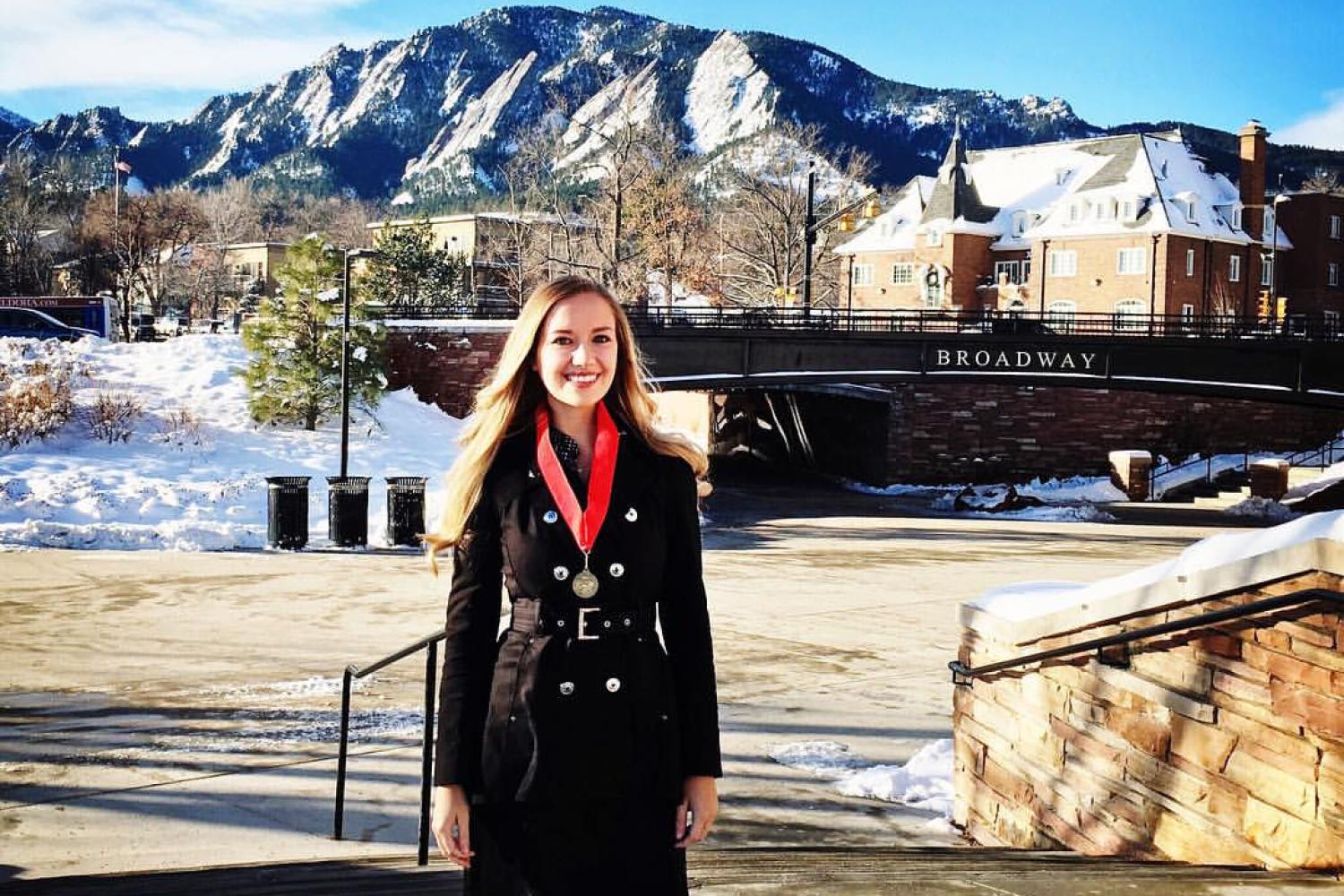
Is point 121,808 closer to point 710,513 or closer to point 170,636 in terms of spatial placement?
point 170,636

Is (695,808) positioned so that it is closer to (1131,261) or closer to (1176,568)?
(1176,568)

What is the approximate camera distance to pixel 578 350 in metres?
3.08

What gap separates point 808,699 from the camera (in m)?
10.9

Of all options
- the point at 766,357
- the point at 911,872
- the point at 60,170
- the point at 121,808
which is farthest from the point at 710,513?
the point at 60,170

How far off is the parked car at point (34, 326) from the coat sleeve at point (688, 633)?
42455 mm

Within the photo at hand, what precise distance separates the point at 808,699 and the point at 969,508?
970 inches

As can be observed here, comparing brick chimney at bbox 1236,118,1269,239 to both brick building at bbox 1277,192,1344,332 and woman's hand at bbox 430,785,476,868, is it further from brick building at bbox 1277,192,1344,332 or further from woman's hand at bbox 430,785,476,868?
woman's hand at bbox 430,785,476,868

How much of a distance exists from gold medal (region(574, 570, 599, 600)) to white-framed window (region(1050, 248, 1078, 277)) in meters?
60.2

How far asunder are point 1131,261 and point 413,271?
37663 mm

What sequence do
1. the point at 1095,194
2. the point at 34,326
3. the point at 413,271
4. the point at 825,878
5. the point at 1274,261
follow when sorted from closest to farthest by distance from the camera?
the point at 825,878 < the point at 34,326 < the point at 1095,194 < the point at 1274,261 < the point at 413,271

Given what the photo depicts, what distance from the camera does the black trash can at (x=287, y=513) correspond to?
20.9 meters

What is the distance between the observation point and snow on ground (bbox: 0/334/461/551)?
70.4 ft

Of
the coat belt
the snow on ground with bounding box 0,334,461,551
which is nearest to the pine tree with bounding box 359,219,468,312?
the snow on ground with bounding box 0,334,461,551

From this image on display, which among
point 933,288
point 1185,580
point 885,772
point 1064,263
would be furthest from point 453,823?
point 933,288
